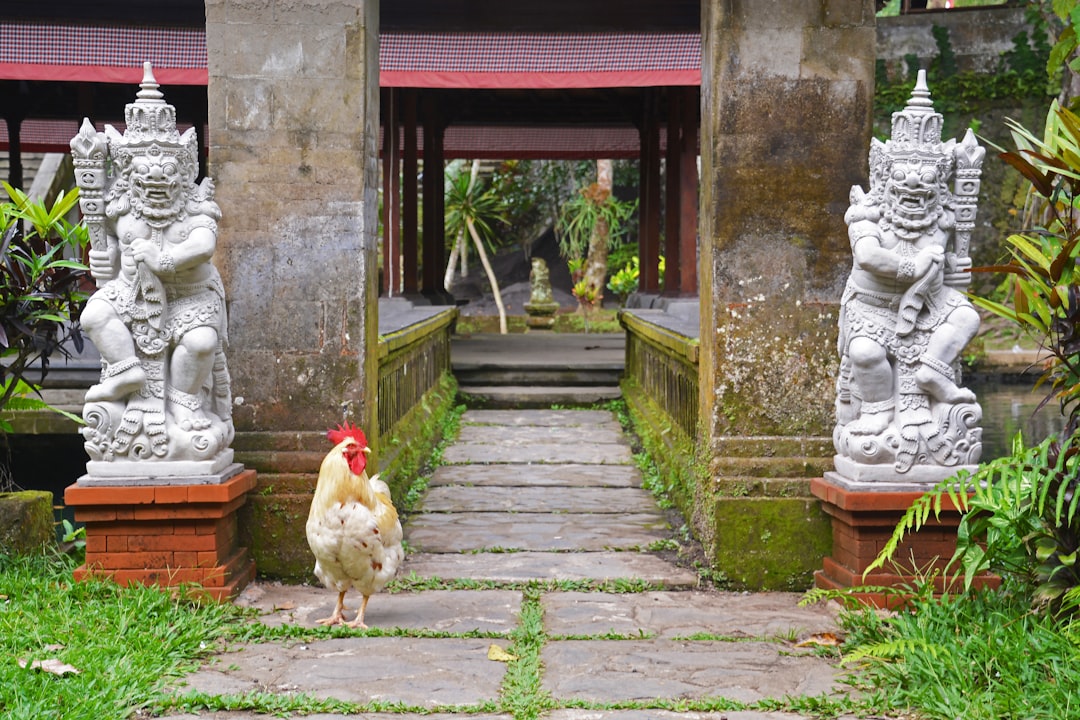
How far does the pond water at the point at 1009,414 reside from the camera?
1077 centimetres

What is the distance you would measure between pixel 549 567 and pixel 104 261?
2.51m

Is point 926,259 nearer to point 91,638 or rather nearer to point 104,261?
point 104,261

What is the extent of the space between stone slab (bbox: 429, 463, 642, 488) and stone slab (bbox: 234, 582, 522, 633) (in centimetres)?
225

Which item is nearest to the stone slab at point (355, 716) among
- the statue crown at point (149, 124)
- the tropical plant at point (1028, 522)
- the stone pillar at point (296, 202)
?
the tropical plant at point (1028, 522)

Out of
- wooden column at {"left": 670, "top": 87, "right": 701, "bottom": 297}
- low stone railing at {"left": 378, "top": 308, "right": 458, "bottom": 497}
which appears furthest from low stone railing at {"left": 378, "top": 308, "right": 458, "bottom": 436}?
wooden column at {"left": 670, "top": 87, "right": 701, "bottom": 297}

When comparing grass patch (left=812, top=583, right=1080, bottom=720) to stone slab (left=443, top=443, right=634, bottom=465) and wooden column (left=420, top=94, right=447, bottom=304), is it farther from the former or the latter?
wooden column (left=420, top=94, right=447, bottom=304)

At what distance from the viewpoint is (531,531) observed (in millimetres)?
6316

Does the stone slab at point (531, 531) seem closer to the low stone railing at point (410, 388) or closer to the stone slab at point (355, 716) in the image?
the low stone railing at point (410, 388)

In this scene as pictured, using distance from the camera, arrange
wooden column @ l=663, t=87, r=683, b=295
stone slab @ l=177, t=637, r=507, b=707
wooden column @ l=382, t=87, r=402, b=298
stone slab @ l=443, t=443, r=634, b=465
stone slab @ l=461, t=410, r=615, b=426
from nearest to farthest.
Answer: stone slab @ l=177, t=637, r=507, b=707 < stone slab @ l=443, t=443, r=634, b=465 < stone slab @ l=461, t=410, r=615, b=426 < wooden column @ l=382, t=87, r=402, b=298 < wooden column @ l=663, t=87, r=683, b=295

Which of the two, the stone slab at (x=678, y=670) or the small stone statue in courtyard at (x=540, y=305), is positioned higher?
the small stone statue in courtyard at (x=540, y=305)

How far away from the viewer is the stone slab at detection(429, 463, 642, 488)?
7531mm

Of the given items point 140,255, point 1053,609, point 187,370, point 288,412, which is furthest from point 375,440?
point 1053,609

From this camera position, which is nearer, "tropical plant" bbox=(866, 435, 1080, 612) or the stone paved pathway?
the stone paved pathway

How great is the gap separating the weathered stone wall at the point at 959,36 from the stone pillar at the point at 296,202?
42.1 ft
